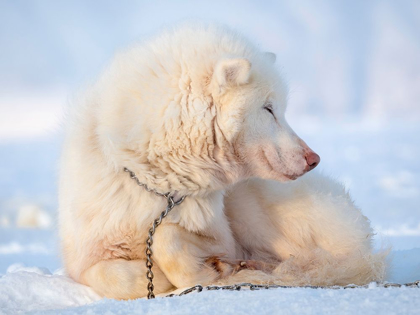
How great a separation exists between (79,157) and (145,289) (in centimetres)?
118

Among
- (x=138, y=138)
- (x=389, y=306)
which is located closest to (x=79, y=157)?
(x=138, y=138)

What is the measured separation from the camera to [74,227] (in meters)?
4.14

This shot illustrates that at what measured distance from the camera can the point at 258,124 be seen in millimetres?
3998

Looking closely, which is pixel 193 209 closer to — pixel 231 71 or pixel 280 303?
pixel 231 71

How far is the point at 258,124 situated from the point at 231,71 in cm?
48

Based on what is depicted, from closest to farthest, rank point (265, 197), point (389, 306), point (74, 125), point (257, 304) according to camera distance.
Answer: point (389, 306) → point (257, 304) → point (74, 125) → point (265, 197)

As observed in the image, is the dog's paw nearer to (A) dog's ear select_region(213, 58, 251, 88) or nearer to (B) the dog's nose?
(B) the dog's nose

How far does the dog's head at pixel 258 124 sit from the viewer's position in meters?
3.84

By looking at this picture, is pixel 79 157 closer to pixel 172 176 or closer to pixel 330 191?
pixel 172 176

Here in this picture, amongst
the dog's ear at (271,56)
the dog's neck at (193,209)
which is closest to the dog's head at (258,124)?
the dog's ear at (271,56)

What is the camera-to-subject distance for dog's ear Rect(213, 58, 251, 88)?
146 inches

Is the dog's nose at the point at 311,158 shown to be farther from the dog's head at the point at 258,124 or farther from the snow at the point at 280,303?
the snow at the point at 280,303

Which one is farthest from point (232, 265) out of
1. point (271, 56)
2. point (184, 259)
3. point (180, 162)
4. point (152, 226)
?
point (271, 56)

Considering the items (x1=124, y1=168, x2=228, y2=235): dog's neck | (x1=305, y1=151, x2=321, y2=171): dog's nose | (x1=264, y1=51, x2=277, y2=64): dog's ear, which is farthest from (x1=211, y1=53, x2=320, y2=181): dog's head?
(x1=124, y1=168, x2=228, y2=235): dog's neck
